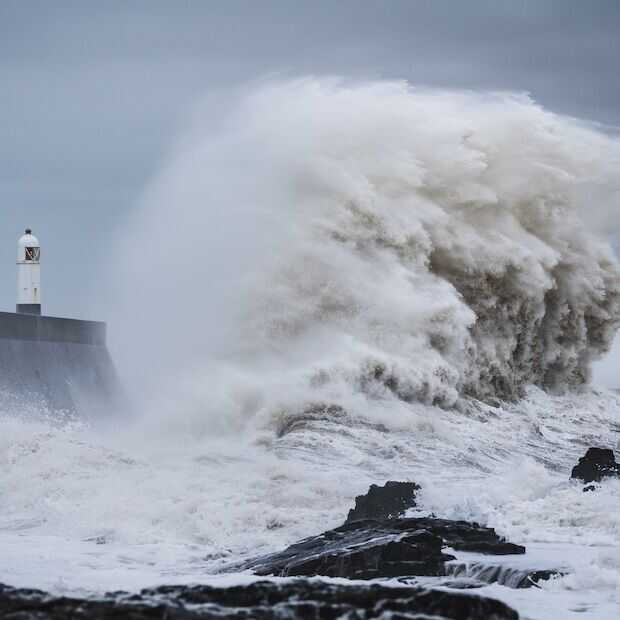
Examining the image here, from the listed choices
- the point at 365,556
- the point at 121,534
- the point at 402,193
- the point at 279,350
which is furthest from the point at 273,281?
the point at 365,556

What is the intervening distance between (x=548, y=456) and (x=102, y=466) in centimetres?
555

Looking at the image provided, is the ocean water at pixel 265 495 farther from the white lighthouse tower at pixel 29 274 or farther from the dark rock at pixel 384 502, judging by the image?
the white lighthouse tower at pixel 29 274

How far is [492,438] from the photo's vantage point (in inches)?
630

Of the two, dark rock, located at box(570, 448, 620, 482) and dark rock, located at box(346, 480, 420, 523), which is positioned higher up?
dark rock, located at box(570, 448, 620, 482)

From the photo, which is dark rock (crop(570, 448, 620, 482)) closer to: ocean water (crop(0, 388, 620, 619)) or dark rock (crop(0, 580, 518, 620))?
ocean water (crop(0, 388, 620, 619))

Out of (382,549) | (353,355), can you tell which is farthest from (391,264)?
(382,549)

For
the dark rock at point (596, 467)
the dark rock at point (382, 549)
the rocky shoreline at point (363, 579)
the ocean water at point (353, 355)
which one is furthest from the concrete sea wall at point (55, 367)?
the dark rock at point (596, 467)

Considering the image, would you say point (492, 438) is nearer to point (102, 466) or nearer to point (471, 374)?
point (471, 374)

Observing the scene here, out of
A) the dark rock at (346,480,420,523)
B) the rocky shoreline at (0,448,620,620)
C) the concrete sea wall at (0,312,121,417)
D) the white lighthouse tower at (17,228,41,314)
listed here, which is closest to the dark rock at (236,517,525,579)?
the rocky shoreline at (0,448,620,620)

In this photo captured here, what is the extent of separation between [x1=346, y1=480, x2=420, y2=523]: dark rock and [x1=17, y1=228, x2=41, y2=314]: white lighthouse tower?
7573 mm

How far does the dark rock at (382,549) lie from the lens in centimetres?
838

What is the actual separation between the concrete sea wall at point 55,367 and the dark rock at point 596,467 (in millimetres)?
6721

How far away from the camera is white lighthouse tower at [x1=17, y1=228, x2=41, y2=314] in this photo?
17061 mm

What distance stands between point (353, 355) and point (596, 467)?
17.4 ft
